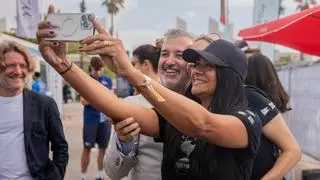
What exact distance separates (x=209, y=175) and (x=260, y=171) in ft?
2.35

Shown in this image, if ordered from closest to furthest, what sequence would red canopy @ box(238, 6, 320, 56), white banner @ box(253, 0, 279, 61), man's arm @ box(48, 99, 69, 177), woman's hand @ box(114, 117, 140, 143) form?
woman's hand @ box(114, 117, 140, 143)
man's arm @ box(48, 99, 69, 177)
red canopy @ box(238, 6, 320, 56)
white banner @ box(253, 0, 279, 61)

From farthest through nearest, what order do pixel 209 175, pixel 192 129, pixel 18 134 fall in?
1. pixel 18 134
2. pixel 209 175
3. pixel 192 129

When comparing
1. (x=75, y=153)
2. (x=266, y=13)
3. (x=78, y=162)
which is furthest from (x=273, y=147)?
(x=75, y=153)

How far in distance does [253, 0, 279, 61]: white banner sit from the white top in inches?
232

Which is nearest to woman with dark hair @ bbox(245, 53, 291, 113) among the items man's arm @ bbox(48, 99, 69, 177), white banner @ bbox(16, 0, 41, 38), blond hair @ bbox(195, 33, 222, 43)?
blond hair @ bbox(195, 33, 222, 43)

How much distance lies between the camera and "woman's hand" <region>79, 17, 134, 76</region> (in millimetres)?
1578

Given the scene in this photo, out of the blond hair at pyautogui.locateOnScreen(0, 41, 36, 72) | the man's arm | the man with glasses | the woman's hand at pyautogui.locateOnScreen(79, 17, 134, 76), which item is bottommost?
the man with glasses

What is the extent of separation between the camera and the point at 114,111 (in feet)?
6.37

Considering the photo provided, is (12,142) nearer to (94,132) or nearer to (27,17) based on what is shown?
(94,132)

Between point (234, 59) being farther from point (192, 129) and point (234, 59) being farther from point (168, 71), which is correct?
point (168, 71)

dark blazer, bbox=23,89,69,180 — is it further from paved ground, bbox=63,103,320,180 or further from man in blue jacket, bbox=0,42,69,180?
paved ground, bbox=63,103,320,180

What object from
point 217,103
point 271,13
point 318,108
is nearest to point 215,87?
point 217,103

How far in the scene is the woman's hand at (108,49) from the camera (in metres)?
1.58

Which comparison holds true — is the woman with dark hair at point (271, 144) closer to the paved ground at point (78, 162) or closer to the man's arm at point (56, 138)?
the man's arm at point (56, 138)
